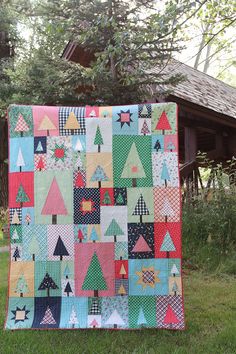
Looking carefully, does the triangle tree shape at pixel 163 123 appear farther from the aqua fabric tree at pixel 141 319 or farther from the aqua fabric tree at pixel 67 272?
the aqua fabric tree at pixel 141 319

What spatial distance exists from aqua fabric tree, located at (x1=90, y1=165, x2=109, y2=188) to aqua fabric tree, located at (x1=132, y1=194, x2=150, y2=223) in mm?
311

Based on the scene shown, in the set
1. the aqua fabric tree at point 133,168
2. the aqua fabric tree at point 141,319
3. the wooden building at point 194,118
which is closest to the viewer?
the aqua fabric tree at point 141,319

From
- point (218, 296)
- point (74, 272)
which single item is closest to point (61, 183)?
point (74, 272)

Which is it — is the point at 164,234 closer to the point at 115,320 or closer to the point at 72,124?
Result: the point at 115,320

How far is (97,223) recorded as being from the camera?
3.04 m

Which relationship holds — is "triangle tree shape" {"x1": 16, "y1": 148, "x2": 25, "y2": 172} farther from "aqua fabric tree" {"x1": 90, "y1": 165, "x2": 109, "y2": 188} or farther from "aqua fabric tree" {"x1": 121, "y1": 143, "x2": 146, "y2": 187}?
"aqua fabric tree" {"x1": 121, "y1": 143, "x2": 146, "y2": 187}

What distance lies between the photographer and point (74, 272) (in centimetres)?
303

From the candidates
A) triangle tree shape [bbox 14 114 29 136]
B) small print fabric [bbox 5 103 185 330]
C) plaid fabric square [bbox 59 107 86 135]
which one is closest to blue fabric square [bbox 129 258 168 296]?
small print fabric [bbox 5 103 185 330]

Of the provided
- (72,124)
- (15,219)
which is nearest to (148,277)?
(15,219)

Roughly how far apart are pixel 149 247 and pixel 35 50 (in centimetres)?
462

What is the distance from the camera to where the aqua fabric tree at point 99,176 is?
10.1 ft

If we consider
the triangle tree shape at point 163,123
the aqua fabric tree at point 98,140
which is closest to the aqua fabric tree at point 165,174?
the triangle tree shape at point 163,123

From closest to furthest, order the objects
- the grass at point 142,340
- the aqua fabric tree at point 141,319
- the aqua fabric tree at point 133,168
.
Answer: the grass at point 142,340 < the aqua fabric tree at point 141,319 < the aqua fabric tree at point 133,168

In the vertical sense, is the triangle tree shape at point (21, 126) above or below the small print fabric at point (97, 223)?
above
